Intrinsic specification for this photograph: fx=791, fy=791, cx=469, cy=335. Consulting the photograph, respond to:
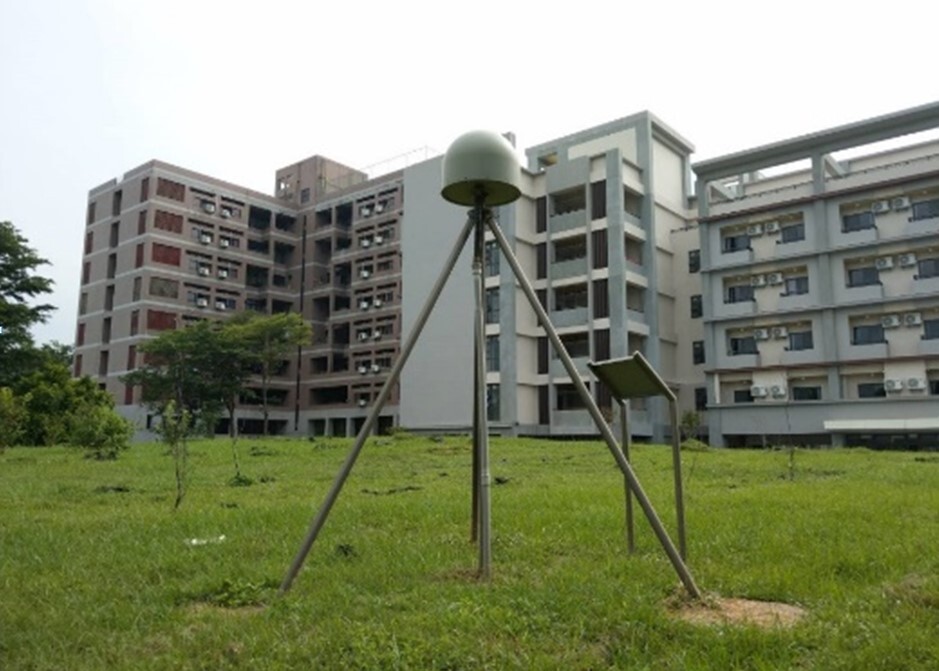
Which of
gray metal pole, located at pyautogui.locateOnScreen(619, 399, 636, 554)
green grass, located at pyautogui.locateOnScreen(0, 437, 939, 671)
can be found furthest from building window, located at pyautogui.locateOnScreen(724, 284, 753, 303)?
gray metal pole, located at pyautogui.locateOnScreen(619, 399, 636, 554)

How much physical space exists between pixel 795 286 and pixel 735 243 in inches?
155

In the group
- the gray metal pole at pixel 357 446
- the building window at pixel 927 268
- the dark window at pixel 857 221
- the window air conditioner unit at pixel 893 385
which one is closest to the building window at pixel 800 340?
the window air conditioner unit at pixel 893 385

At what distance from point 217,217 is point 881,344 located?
46.9 m

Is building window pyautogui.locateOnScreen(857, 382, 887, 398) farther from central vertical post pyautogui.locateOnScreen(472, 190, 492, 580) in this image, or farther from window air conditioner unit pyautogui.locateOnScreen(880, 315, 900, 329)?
central vertical post pyautogui.locateOnScreen(472, 190, 492, 580)

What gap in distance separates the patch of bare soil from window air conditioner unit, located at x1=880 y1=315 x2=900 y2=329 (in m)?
35.6

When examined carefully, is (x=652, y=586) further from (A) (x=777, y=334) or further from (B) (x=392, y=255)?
(B) (x=392, y=255)

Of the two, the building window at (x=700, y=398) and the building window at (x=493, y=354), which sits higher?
the building window at (x=493, y=354)

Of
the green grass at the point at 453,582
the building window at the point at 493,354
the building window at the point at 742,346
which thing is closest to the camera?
the green grass at the point at 453,582

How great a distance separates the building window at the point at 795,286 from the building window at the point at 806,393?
4.76 meters

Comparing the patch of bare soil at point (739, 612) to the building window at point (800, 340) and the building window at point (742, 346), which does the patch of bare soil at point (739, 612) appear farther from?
the building window at point (742, 346)

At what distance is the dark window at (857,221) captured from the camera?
3750 centimetres

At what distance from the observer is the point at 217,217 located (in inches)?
2418

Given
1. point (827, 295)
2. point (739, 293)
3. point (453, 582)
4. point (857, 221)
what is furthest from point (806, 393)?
point (453, 582)

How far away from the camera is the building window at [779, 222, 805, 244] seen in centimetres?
3947
